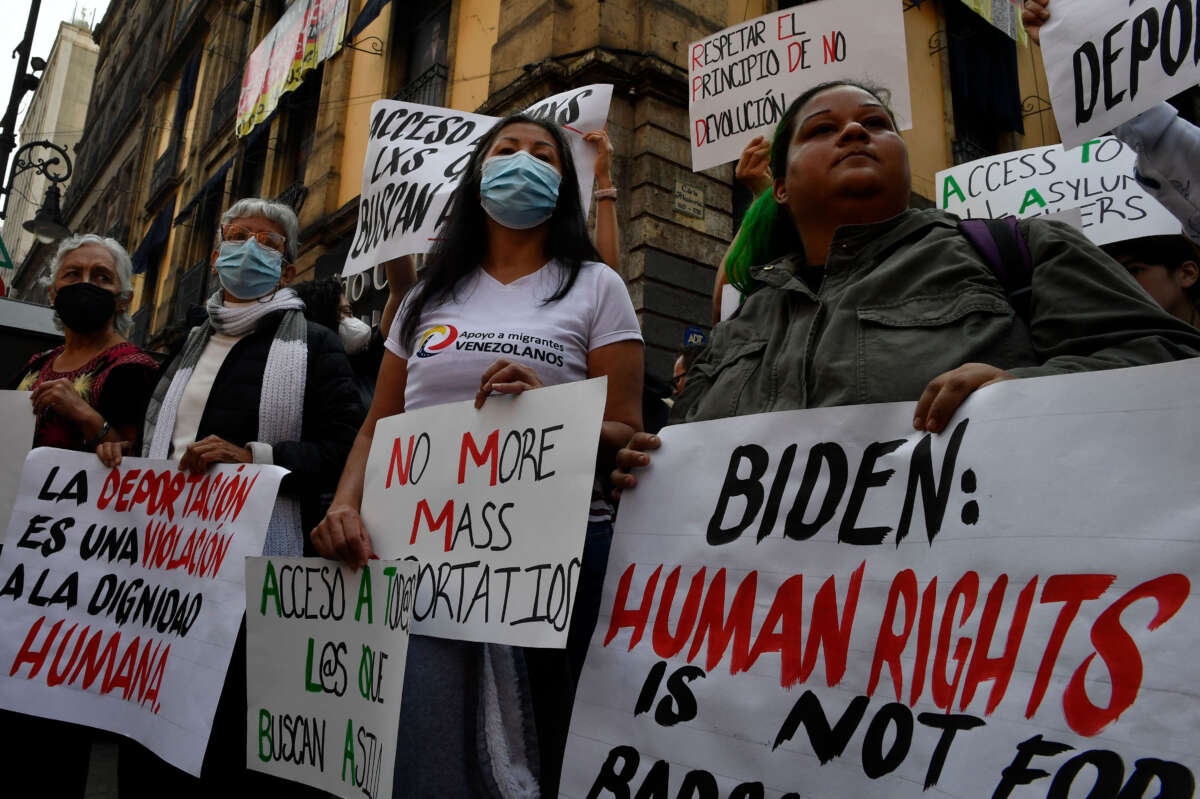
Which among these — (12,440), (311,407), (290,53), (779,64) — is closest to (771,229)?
(311,407)

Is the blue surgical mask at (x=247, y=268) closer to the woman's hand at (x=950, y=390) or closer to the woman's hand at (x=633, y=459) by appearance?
the woman's hand at (x=633, y=459)

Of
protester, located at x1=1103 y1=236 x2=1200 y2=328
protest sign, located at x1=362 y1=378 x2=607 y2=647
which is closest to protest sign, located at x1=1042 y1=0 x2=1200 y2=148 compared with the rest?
protester, located at x1=1103 y1=236 x2=1200 y2=328

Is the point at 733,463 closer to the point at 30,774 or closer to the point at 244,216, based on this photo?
the point at 244,216

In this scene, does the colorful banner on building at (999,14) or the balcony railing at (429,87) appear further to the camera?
the colorful banner on building at (999,14)

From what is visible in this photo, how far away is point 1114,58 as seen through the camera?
187cm

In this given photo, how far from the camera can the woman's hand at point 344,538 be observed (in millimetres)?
1670

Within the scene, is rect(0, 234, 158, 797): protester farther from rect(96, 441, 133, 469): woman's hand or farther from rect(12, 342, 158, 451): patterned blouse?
rect(96, 441, 133, 469): woman's hand

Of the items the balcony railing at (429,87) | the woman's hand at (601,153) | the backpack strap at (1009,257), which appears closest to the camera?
the backpack strap at (1009,257)

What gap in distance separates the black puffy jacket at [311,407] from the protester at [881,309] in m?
0.97

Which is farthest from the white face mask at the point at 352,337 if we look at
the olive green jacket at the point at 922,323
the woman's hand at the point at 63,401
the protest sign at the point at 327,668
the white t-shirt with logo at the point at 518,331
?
the olive green jacket at the point at 922,323

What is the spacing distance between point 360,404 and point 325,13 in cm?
1069

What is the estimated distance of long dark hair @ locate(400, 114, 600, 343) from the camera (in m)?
1.99

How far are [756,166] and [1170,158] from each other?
1.22 metres

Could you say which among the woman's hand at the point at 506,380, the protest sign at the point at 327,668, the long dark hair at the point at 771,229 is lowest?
the protest sign at the point at 327,668
